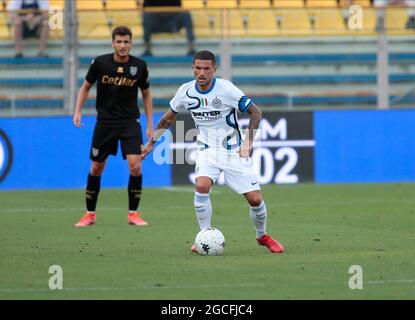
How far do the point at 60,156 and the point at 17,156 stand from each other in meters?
0.71

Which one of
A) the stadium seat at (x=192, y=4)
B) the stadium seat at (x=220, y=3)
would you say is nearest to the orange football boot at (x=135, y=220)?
the stadium seat at (x=192, y=4)

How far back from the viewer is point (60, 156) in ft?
59.7

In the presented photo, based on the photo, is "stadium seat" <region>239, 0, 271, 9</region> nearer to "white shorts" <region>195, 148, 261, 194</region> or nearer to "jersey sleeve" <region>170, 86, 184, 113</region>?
"jersey sleeve" <region>170, 86, 184, 113</region>

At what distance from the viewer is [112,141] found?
12.9 metres

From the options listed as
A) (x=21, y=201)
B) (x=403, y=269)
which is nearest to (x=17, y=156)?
(x=21, y=201)

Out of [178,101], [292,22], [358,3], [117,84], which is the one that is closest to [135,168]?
[117,84]

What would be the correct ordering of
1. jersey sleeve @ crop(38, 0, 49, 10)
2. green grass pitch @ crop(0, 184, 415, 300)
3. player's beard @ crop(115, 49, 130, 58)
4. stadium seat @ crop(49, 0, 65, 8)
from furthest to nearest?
1. stadium seat @ crop(49, 0, 65, 8)
2. jersey sleeve @ crop(38, 0, 49, 10)
3. player's beard @ crop(115, 49, 130, 58)
4. green grass pitch @ crop(0, 184, 415, 300)

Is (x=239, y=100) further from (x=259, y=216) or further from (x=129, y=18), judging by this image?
(x=129, y=18)

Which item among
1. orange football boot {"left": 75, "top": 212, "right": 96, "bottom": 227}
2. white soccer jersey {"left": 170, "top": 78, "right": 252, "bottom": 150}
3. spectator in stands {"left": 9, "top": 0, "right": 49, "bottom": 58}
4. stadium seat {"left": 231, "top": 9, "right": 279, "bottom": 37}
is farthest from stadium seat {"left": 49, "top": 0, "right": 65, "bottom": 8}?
white soccer jersey {"left": 170, "top": 78, "right": 252, "bottom": 150}

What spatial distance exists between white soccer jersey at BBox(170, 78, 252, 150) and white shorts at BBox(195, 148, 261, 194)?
0.33 ft

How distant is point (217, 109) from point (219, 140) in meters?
0.30

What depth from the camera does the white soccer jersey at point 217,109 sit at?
10.2m

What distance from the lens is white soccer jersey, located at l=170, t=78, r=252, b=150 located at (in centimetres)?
1020
